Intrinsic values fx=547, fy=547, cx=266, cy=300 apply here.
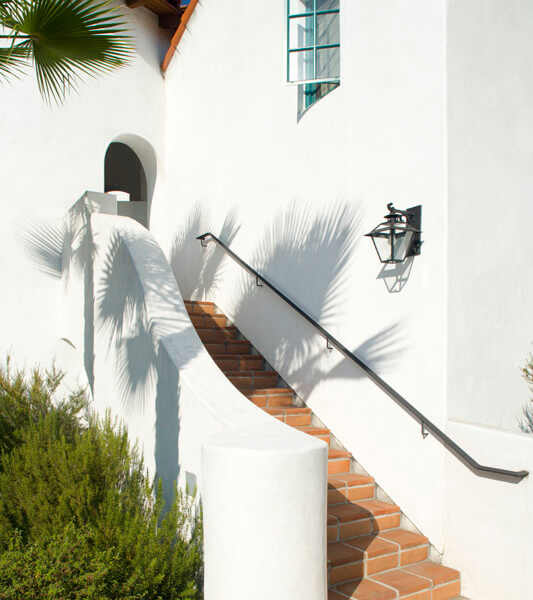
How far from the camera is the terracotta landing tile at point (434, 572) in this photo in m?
3.94

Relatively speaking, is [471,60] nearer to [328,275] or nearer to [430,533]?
[328,275]

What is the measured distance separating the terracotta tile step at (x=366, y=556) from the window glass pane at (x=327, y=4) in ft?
16.5

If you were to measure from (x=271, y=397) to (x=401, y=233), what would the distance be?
7.74 ft

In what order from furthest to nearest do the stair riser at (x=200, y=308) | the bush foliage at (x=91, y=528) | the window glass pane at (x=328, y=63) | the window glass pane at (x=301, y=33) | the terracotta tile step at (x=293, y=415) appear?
the stair riser at (x=200, y=308) → the window glass pane at (x=301, y=33) → the window glass pane at (x=328, y=63) → the terracotta tile step at (x=293, y=415) → the bush foliage at (x=91, y=528)

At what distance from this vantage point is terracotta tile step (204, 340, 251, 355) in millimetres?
6527

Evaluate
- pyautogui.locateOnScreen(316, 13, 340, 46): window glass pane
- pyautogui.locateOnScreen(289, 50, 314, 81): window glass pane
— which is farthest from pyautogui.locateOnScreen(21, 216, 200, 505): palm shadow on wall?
pyautogui.locateOnScreen(316, 13, 340, 46): window glass pane

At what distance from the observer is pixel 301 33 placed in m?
5.76

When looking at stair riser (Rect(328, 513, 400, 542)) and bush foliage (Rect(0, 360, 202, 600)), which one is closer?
bush foliage (Rect(0, 360, 202, 600))

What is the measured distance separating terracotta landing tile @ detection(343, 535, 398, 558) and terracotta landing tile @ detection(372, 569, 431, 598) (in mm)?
144

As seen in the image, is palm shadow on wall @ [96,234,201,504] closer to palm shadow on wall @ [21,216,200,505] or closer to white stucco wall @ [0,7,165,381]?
palm shadow on wall @ [21,216,200,505]

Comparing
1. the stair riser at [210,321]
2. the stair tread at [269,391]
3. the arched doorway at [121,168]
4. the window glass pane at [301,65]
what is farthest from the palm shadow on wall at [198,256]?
the arched doorway at [121,168]

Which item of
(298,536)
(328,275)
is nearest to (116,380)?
(328,275)

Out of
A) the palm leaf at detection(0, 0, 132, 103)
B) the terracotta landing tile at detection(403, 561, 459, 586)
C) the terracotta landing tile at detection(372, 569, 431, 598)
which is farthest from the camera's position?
the palm leaf at detection(0, 0, 132, 103)

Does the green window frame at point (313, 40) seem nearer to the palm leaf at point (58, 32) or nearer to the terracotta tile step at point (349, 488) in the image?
the palm leaf at point (58, 32)
